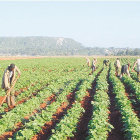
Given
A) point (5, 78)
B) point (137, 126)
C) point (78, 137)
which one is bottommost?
point (78, 137)

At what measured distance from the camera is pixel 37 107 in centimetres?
961

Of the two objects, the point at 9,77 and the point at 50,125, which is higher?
the point at 9,77

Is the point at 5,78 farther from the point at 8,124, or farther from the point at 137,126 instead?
the point at 137,126

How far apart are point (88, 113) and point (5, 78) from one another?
359cm

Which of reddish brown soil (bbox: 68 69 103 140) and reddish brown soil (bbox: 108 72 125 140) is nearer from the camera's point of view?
reddish brown soil (bbox: 68 69 103 140)

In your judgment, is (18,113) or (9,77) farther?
(9,77)

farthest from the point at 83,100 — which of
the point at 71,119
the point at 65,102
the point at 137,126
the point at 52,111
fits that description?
the point at 137,126

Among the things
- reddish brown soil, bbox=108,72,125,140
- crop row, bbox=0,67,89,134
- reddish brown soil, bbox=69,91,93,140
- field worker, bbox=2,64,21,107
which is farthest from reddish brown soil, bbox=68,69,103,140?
field worker, bbox=2,64,21,107

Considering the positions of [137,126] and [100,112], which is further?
[100,112]

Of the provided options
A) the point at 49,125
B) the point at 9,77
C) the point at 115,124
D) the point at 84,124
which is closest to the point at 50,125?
the point at 49,125

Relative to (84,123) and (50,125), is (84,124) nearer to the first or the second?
(84,123)

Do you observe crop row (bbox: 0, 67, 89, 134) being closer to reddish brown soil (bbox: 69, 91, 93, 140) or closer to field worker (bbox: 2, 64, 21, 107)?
field worker (bbox: 2, 64, 21, 107)

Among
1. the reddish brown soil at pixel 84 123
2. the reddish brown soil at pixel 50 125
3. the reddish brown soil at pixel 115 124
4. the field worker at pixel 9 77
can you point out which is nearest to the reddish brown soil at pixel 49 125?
the reddish brown soil at pixel 50 125

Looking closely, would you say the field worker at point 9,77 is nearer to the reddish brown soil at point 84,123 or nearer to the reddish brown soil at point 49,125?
the reddish brown soil at point 49,125
